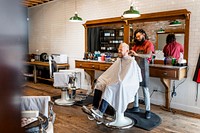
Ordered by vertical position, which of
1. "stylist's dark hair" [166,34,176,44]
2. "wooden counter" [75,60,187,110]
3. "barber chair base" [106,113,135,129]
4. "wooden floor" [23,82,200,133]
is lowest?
"wooden floor" [23,82,200,133]

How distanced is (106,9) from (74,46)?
1460mm

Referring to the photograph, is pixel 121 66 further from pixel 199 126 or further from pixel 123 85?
pixel 199 126

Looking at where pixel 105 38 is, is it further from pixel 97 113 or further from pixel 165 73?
pixel 97 113

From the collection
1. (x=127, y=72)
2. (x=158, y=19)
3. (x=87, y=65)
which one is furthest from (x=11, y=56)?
(x=87, y=65)

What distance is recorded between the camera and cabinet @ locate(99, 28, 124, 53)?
180 inches

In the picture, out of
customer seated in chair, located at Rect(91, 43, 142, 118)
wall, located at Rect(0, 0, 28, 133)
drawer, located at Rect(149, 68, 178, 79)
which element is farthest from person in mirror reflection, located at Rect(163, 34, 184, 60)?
wall, located at Rect(0, 0, 28, 133)

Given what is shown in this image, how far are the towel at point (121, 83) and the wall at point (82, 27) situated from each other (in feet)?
3.87

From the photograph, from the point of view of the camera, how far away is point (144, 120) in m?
3.18

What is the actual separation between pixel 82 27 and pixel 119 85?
299 centimetres

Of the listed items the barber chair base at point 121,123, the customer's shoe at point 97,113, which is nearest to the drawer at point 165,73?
the barber chair base at point 121,123

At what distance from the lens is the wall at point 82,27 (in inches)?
138

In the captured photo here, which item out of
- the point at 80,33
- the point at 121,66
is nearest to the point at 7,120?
the point at 121,66

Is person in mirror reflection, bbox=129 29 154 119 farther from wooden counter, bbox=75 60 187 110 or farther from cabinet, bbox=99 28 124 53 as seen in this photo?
cabinet, bbox=99 28 124 53

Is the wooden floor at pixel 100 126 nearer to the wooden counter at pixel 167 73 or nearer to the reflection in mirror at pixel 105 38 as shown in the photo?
the wooden counter at pixel 167 73
